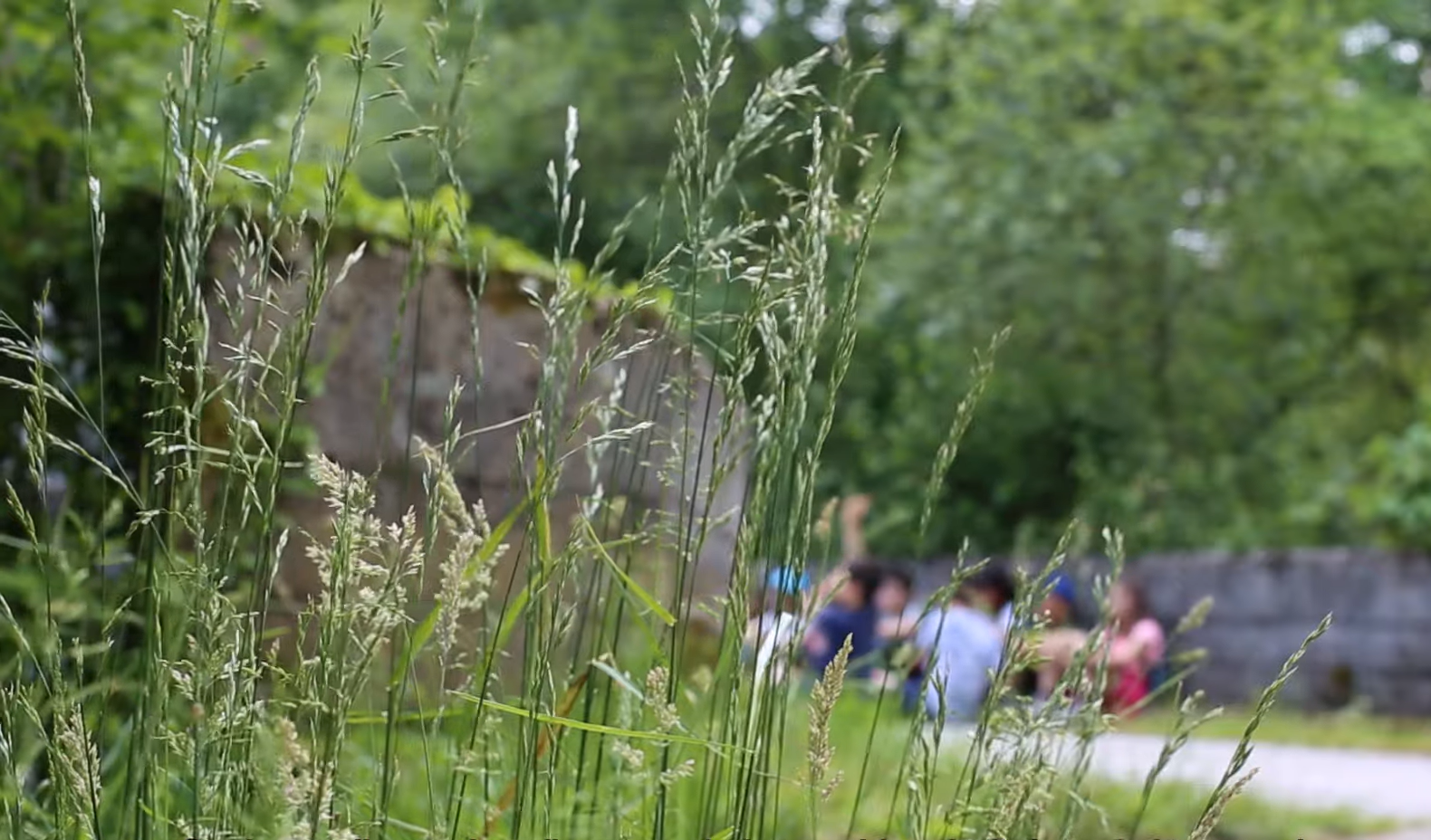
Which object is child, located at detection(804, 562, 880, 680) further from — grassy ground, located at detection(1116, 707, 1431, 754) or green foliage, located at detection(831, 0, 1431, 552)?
green foliage, located at detection(831, 0, 1431, 552)

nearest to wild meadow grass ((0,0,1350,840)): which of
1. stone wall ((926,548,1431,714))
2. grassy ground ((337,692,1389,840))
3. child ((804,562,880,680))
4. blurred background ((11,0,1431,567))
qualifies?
grassy ground ((337,692,1389,840))

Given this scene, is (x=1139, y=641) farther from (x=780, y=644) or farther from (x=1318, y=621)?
(x=1318, y=621)

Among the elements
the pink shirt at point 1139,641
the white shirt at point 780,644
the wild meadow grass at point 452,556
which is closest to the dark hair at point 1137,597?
the pink shirt at point 1139,641

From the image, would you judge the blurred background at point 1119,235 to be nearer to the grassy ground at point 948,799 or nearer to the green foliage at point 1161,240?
the green foliage at point 1161,240

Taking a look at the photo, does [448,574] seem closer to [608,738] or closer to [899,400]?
[608,738]

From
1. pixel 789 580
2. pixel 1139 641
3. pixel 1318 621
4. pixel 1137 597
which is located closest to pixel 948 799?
pixel 1139 641

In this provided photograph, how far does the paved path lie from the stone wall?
2829mm

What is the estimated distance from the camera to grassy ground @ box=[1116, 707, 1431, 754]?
8.84m

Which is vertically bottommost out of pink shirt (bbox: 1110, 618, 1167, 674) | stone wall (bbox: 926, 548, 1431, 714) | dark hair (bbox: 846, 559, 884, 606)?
stone wall (bbox: 926, 548, 1431, 714)

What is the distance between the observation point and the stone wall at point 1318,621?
37.3ft

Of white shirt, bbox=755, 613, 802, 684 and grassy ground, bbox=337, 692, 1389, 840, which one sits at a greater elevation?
white shirt, bbox=755, 613, 802, 684

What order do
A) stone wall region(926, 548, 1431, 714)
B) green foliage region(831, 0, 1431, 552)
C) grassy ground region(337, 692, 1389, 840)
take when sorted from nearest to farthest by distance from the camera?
grassy ground region(337, 692, 1389, 840), stone wall region(926, 548, 1431, 714), green foliage region(831, 0, 1431, 552)

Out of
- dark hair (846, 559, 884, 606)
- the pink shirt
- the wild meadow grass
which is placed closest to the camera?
the wild meadow grass

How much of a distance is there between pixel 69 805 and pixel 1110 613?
966mm
